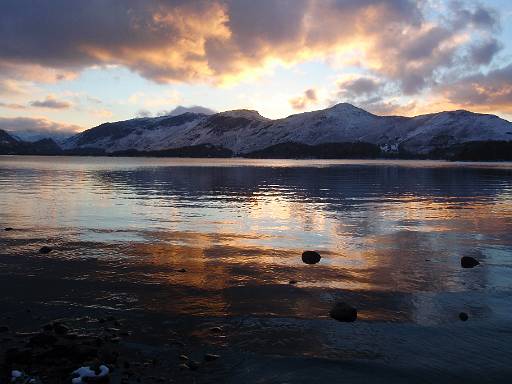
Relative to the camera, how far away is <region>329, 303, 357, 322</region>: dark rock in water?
16734 millimetres

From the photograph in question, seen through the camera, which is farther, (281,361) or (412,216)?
(412,216)

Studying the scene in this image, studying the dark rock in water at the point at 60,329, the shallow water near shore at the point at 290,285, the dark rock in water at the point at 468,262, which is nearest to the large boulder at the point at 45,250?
the shallow water near shore at the point at 290,285

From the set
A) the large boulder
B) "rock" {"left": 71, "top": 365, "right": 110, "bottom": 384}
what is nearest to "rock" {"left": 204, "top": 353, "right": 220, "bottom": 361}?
"rock" {"left": 71, "top": 365, "right": 110, "bottom": 384}

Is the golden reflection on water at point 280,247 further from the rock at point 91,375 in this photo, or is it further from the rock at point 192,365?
the rock at point 91,375

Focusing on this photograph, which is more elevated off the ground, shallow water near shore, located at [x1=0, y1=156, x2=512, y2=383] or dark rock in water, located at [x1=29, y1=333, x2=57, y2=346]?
dark rock in water, located at [x1=29, y1=333, x2=57, y2=346]

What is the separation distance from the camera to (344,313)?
16750mm

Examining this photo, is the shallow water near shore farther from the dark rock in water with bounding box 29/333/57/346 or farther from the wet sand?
the dark rock in water with bounding box 29/333/57/346

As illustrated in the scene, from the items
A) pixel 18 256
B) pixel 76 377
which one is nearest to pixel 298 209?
pixel 18 256

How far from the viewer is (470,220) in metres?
42.1

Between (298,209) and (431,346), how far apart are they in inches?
1352

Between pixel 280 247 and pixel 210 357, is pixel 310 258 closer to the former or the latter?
pixel 280 247

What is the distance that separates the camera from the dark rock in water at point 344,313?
16734 mm

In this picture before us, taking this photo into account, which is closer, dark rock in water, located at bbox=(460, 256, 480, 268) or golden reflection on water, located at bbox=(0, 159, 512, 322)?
golden reflection on water, located at bbox=(0, 159, 512, 322)

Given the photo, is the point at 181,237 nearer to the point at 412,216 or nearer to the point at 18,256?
the point at 18,256
